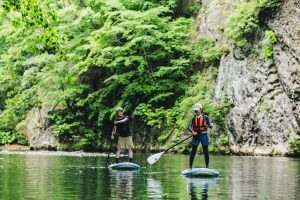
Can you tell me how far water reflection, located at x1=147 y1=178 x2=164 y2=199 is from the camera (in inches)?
377

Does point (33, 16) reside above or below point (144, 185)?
above

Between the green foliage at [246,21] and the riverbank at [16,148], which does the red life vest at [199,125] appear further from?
the riverbank at [16,148]

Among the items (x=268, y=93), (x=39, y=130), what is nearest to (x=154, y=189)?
(x=268, y=93)

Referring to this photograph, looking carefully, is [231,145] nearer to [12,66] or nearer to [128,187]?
[128,187]

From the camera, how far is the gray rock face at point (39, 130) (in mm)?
36656

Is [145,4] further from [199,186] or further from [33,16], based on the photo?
[33,16]

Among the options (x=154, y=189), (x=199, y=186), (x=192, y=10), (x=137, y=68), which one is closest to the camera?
(x=154, y=189)

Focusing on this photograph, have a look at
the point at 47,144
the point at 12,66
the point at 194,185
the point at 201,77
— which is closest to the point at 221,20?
the point at 201,77

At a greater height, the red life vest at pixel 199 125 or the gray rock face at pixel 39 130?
the gray rock face at pixel 39 130

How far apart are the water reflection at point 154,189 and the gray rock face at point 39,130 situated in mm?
24513

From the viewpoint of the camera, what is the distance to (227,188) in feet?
36.0

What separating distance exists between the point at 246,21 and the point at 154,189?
63.5 feet

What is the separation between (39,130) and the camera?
38.4 meters

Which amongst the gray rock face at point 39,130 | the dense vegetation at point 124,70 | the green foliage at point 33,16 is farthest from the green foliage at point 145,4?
the green foliage at point 33,16
